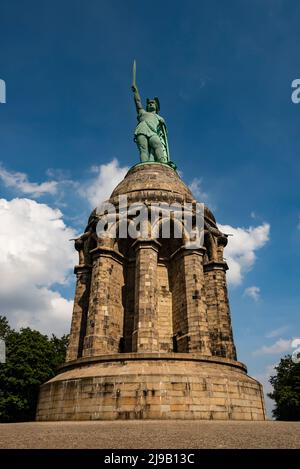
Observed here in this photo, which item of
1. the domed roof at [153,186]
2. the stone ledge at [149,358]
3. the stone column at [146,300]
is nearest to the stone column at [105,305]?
the stone column at [146,300]

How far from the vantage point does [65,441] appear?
5.62 m

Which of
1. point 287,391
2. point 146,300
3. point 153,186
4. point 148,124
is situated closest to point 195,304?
point 146,300

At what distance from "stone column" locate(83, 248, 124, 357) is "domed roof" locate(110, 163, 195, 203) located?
448 cm

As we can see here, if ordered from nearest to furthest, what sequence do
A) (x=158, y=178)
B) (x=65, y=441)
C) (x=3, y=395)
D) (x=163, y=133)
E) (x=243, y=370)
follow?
(x=65, y=441) < (x=243, y=370) < (x=158, y=178) < (x=3, y=395) < (x=163, y=133)

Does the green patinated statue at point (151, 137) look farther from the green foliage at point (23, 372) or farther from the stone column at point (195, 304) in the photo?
the green foliage at point (23, 372)

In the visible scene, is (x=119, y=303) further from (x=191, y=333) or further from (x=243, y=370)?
(x=243, y=370)

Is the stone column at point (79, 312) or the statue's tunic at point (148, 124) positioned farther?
the statue's tunic at point (148, 124)

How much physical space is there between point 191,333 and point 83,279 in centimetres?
801

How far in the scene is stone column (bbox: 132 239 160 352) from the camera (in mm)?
15148

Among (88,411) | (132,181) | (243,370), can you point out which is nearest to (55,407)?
(88,411)

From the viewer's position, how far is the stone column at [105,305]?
54.3ft

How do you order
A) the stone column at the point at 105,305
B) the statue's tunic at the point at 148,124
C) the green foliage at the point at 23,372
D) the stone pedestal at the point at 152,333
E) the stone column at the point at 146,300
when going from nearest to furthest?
the stone pedestal at the point at 152,333 → the stone column at the point at 146,300 → the stone column at the point at 105,305 → the green foliage at the point at 23,372 → the statue's tunic at the point at 148,124

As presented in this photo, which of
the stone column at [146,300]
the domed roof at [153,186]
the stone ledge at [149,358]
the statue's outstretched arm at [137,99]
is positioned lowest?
the stone ledge at [149,358]

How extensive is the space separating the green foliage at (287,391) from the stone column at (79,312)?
22950 mm
